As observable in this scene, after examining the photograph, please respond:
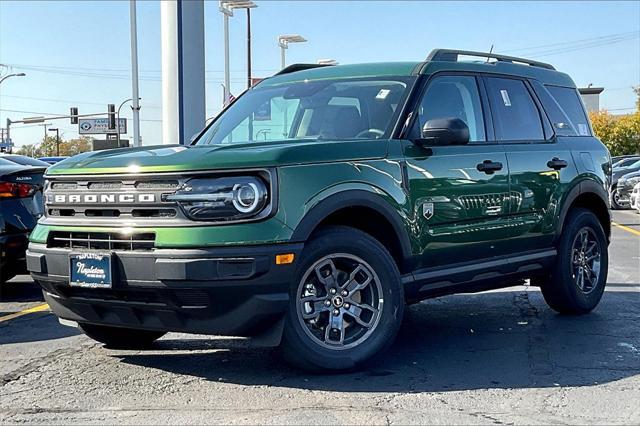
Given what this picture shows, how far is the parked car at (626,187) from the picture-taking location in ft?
69.1

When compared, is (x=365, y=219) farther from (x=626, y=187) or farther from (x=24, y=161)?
(x=626, y=187)

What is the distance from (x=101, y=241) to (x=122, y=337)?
4.01 feet

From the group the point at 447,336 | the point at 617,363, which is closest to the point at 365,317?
the point at 447,336

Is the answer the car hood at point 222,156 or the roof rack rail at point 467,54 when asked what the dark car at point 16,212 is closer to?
the car hood at point 222,156

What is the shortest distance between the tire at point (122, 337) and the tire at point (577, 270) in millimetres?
3283

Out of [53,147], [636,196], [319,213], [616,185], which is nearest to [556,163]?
[319,213]

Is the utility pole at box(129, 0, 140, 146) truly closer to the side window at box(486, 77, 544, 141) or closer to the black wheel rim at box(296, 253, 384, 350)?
the side window at box(486, 77, 544, 141)

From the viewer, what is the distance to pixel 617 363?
200 inches

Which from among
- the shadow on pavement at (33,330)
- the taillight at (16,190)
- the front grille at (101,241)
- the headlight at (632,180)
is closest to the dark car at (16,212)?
the taillight at (16,190)

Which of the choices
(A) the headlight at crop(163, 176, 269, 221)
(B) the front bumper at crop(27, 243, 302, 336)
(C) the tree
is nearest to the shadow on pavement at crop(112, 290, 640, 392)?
(B) the front bumper at crop(27, 243, 302, 336)

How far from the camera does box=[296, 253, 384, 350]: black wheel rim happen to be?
15.0ft

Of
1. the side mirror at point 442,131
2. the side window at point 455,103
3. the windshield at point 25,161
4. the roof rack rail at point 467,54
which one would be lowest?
the windshield at point 25,161

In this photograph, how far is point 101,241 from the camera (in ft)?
14.8

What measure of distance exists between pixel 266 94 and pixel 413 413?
2.99 meters
